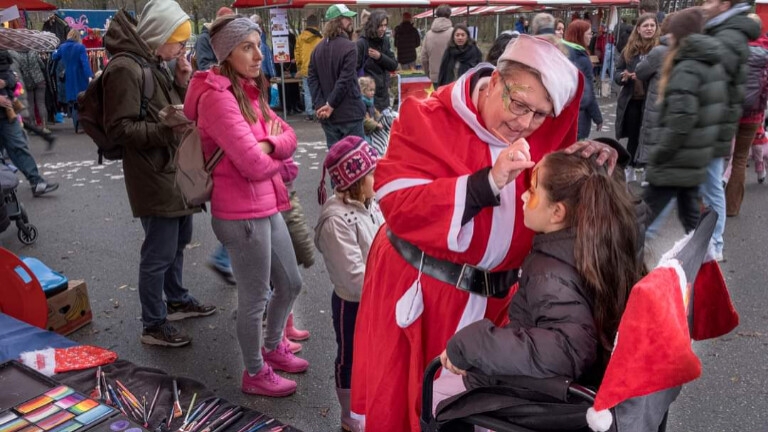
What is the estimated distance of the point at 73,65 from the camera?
10570 millimetres

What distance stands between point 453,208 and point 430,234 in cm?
12

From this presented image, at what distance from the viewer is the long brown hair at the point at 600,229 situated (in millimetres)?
1550

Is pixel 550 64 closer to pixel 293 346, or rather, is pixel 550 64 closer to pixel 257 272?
pixel 257 272

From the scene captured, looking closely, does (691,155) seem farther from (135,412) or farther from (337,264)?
(135,412)

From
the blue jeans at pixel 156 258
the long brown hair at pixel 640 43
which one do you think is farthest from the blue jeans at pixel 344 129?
the blue jeans at pixel 156 258

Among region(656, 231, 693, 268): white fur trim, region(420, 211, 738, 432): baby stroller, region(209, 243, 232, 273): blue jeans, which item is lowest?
region(209, 243, 232, 273): blue jeans

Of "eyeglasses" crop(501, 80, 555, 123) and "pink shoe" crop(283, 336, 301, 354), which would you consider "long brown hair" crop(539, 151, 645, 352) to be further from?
"pink shoe" crop(283, 336, 301, 354)

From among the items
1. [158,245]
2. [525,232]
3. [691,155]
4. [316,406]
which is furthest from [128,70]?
[691,155]

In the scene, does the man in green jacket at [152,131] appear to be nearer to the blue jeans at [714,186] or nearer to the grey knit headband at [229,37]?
the grey knit headband at [229,37]

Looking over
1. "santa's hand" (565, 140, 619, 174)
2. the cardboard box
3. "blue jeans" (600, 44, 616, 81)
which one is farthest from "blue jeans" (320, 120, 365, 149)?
"blue jeans" (600, 44, 616, 81)

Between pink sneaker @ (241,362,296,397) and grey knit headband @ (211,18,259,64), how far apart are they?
1469 mm

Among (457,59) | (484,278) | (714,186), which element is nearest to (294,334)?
(484,278)

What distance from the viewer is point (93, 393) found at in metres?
2.85

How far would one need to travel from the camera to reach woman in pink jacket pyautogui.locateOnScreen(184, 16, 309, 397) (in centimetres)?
263
